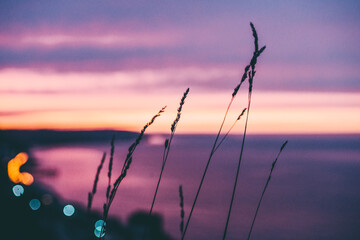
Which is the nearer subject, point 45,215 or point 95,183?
point 95,183

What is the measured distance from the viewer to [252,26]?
137 cm

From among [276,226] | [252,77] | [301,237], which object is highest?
[252,77]

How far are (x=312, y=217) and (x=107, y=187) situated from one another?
2.13 m

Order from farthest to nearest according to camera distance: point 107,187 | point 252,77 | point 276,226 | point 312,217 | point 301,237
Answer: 1. point 276,226
2. point 312,217
3. point 301,237
4. point 252,77
5. point 107,187

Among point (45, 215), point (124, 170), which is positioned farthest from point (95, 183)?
point (45, 215)

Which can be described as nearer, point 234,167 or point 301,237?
point 234,167

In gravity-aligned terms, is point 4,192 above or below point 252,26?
below

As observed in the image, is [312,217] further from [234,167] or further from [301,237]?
[234,167]

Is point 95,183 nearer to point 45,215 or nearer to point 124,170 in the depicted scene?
point 124,170

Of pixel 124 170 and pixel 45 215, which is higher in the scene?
pixel 124 170

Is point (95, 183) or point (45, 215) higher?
point (95, 183)

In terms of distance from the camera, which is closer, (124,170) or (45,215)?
(124,170)

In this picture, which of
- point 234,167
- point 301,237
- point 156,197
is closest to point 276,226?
point 301,237

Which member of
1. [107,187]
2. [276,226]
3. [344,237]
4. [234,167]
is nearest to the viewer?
[107,187]
